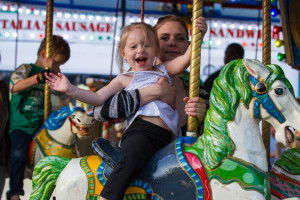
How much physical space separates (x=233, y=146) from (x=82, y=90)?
0.64 meters

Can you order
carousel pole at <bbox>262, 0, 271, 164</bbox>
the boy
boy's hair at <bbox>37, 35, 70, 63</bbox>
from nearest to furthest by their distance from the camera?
carousel pole at <bbox>262, 0, 271, 164</bbox>
the boy
boy's hair at <bbox>37, 35, 70, 63</bbox>

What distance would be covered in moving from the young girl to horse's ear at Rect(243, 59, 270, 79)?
422mm

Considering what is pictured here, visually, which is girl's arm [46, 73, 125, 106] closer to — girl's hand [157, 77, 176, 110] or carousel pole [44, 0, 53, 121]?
girl's hand [157, 77, 176, 110]

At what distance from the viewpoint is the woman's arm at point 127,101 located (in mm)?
1653

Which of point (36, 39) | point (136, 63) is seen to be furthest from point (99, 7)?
point (136, 63)

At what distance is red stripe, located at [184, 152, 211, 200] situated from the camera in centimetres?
143

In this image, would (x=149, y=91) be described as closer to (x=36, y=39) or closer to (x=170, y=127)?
(x=170, y=127)

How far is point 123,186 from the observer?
1492 mm

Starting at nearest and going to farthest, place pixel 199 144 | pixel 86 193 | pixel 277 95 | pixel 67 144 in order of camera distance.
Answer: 1. pixel 277 95
2. pixel 199 144
3. pixel 86 193
4. pixel 67 144

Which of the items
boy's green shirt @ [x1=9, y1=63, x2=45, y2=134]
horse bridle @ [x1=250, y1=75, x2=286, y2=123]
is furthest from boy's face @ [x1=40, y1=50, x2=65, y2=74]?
horse bridle @ [x1=250, y1=75, x2=286, y2=123]

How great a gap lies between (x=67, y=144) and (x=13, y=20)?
5428 mm

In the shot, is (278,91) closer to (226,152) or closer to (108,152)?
(226,152)

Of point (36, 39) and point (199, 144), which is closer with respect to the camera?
point (199, 144)

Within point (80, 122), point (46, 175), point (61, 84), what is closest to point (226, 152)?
point (61, 84)
